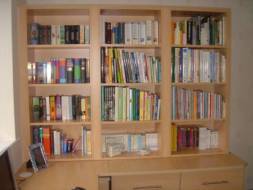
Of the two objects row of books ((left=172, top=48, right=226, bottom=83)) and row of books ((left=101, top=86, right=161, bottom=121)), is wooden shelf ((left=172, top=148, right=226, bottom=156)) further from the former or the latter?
row of books ((left=172, top=48, right=226, bottom=83))

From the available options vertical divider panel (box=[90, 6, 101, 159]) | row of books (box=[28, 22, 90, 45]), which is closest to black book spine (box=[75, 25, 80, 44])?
row of books (box=[28, 22, 90, 45])

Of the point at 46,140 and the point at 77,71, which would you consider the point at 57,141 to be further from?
the point at 77,71

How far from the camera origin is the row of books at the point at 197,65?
2.51m

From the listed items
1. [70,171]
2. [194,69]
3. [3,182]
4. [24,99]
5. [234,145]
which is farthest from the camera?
[234,145]

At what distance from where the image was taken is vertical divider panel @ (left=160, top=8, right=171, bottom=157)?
243 centimetres

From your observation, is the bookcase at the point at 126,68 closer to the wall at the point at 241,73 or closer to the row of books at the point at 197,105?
the row of books at the point at 197,105

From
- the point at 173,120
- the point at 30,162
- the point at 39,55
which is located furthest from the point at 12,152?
the point at 173,120

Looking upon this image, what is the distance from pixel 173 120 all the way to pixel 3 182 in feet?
5.12

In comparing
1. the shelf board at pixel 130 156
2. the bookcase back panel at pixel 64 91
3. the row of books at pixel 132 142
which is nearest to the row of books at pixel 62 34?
the bookcase back panel at pixel 64 91

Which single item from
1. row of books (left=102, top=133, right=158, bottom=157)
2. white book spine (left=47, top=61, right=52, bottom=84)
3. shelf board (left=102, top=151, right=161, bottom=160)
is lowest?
shelf board (left=102, top=151, right=161, bottom=160)

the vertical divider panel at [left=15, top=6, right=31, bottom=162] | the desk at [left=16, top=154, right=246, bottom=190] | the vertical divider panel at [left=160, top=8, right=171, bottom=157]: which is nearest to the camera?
the desk at [left=16, top=154, right=246, bottom=190]

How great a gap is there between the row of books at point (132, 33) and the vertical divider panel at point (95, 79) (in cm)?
12

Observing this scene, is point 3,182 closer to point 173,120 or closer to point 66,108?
point 66,108

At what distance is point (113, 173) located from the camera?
2193 millimetres
